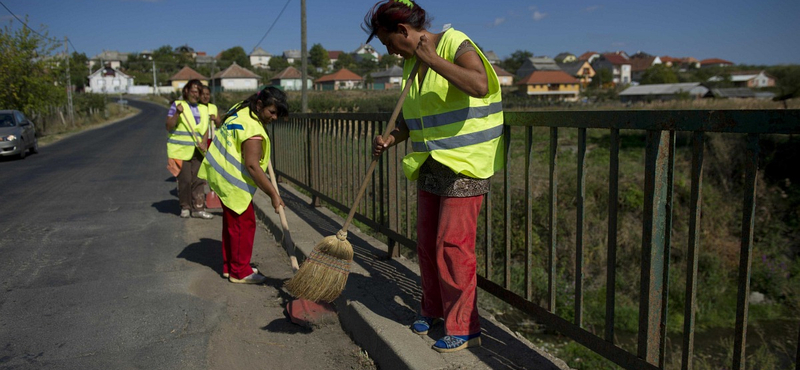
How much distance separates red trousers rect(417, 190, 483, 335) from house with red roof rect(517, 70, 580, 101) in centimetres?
7022

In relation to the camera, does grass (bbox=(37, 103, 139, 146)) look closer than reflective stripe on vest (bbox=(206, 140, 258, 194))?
No

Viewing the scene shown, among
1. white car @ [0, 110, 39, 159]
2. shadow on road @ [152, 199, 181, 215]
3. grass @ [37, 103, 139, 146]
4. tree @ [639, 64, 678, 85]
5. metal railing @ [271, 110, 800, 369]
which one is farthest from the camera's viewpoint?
tree @ [639, 64, 678, 85]

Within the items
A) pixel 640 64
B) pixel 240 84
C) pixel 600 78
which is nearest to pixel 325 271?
pixel 240 84

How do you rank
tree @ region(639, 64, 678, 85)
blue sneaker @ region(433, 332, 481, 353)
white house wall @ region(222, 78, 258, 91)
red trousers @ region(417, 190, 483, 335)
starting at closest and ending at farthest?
red trousers @ region(417, 190, 483, 335)
blue sneaker @ region(433, 332, 481, 353)
tree @ region(639, 64, 678, 85)
white house wall @ region(222, 78, 258, 91)

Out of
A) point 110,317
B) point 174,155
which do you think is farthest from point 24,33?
point 110,317

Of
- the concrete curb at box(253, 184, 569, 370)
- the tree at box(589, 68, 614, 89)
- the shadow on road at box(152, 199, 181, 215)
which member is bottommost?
the shadow on road at box(152, 199, 181, 215)

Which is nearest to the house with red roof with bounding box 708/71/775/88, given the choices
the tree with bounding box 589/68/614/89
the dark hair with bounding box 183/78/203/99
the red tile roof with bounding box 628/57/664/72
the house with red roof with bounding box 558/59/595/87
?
the tree with bounding box 589/68/614/89

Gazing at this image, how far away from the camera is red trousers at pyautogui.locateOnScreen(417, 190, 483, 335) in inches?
115

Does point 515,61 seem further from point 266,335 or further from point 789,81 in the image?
point 266,335

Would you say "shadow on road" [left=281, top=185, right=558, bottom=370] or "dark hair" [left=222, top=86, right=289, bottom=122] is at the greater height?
"dark hair" [left=222, top=86, right=289, bottom=122]

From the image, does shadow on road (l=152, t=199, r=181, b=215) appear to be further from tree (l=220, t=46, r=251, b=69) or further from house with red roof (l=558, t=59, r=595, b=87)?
tree (l=220, t=46, r=251, b=69)

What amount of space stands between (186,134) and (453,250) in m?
5.39

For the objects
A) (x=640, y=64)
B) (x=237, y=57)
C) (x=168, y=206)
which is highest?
(x=640, y=64)

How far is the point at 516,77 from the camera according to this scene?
93.9 meters
